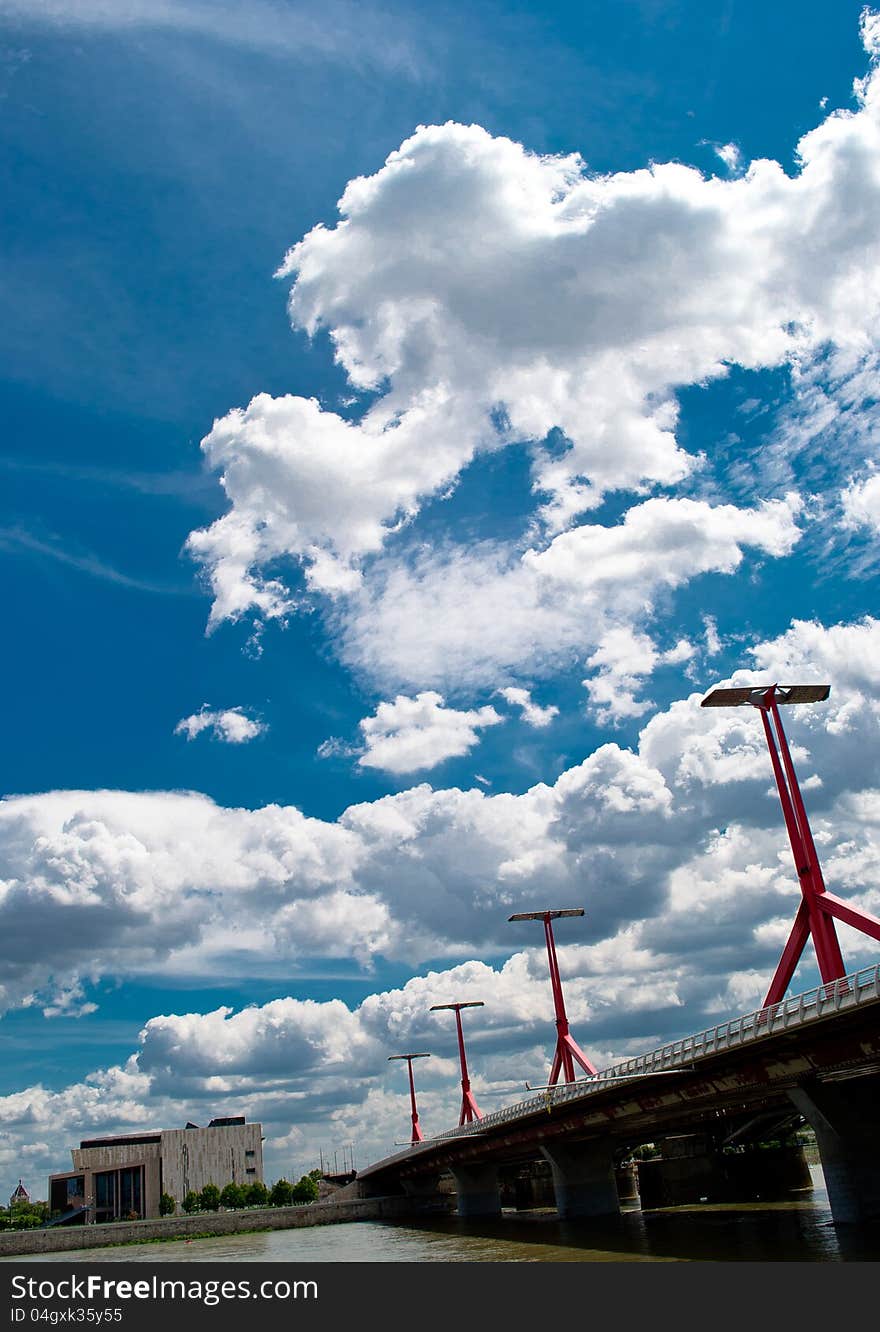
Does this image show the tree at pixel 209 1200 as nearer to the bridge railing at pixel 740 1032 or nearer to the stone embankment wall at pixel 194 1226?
the stone embankment wall at pixel 194 1226

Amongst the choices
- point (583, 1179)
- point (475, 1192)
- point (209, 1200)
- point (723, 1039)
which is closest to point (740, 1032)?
point (723, 1039)

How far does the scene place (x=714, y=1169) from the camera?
9988 cm

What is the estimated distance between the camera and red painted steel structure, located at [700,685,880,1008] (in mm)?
47000

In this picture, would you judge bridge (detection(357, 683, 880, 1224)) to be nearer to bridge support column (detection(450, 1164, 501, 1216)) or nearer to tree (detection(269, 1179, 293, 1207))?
bridge support column (detection(450, 1164, 501, 1216))

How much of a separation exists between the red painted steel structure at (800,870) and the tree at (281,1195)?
153 metres

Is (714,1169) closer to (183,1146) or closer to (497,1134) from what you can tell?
(497,1134)

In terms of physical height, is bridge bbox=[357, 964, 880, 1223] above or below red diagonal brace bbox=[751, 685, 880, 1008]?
below

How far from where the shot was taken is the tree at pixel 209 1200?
557 ft

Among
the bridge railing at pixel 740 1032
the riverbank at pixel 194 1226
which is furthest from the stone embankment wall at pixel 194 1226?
the bridge railing at pixel 740 1032

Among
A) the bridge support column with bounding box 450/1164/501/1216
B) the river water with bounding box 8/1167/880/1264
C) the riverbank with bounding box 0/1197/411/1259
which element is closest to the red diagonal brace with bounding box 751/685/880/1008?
the river water with bounding box 8/1167/880/1264

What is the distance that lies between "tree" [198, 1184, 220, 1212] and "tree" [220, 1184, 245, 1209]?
42.9 inches

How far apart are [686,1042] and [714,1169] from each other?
195 ft
